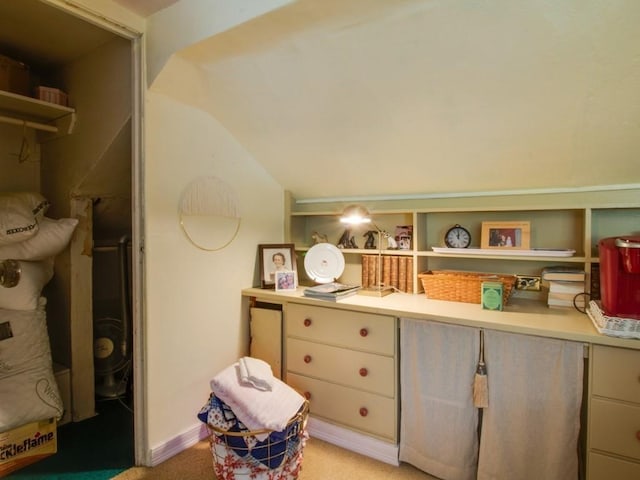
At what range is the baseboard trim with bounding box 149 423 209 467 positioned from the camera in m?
1.81

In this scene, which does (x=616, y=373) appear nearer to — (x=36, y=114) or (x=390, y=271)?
(x=390, y=271)

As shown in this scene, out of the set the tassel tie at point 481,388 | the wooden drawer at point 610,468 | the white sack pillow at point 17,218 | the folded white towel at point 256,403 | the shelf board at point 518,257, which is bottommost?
the wooden drawer at point 610,468

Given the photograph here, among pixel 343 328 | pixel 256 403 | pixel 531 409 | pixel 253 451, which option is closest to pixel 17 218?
pixel 256 403

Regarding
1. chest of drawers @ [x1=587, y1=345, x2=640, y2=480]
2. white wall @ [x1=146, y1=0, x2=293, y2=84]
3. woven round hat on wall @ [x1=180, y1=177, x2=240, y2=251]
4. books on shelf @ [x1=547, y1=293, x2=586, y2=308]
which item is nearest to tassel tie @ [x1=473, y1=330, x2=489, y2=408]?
chest of drawers @ [x1=587, y1=345, x2=640, y2=480]

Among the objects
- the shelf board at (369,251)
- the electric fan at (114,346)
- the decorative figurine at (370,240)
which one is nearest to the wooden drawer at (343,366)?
the shelf board at (369,251)

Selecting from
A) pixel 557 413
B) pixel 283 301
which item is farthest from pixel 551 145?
pixel 283 301

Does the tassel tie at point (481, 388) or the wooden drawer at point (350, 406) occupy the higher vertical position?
the tassel tie at point (481, 388)

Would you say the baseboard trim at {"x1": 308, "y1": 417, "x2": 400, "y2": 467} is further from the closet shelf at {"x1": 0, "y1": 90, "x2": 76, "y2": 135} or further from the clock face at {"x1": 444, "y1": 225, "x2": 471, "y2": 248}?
the closet shelf at {"x1": 0, "y1": 90, "x2": 76, "y2": 135}

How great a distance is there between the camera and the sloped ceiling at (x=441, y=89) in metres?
1.24

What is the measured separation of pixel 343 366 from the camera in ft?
6.39

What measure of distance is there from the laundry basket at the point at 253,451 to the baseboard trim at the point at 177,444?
408 mm

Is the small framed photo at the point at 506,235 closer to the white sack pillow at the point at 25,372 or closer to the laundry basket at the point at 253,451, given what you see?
the laundry basket at the point at 253,451

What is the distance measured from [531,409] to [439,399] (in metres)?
0.38

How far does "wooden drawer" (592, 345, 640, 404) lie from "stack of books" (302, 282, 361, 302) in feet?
3.79
